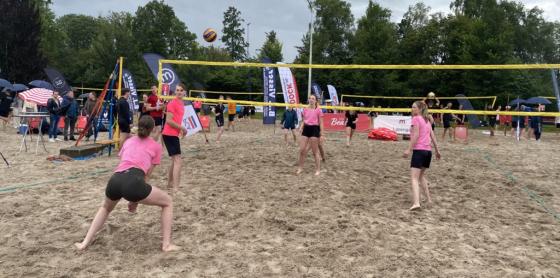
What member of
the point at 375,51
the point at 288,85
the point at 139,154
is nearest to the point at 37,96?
the point at 288,85

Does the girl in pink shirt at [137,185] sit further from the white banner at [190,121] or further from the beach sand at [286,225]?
the white banner at [190,121]

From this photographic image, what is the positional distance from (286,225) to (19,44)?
36.0 metres

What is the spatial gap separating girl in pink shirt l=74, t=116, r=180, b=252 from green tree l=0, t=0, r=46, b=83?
34.4 m

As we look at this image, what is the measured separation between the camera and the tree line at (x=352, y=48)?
34.3 meters

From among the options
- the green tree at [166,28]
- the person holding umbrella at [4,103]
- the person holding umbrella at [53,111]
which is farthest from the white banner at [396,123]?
the green tree at [166,28]

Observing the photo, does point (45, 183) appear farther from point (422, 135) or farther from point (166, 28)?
point (166, 28)

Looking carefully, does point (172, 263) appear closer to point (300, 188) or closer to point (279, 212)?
point (279, 212)

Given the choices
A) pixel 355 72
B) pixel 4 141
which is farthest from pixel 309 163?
pixel 355 72

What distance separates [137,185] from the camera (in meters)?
3.47

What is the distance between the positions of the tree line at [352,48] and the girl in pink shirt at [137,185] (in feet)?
113

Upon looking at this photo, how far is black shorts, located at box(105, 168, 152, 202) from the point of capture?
3.46 meters

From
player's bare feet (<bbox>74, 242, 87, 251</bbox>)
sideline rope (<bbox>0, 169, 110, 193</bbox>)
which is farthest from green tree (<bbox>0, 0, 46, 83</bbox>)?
player's bare feet (<bbox>74, 242, 87, 251</bbox>)

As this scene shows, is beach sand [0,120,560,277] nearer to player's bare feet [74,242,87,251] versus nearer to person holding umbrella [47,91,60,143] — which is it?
player's bare feet [74,242,87,251]

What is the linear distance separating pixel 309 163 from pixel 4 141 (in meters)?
8.88
